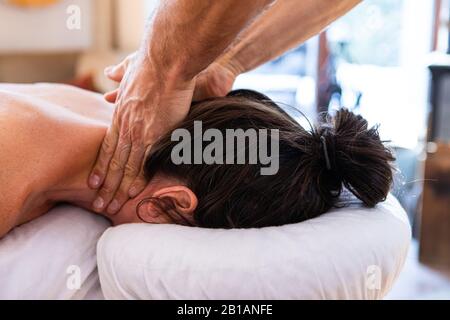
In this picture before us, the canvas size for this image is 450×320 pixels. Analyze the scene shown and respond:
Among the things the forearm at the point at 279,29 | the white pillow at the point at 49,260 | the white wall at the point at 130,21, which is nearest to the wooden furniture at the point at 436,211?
the forearm at the point at 279,29

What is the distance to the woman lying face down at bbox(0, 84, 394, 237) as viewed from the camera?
1003mm

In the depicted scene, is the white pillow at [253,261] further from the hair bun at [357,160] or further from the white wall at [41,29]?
the white wall at [41,29]

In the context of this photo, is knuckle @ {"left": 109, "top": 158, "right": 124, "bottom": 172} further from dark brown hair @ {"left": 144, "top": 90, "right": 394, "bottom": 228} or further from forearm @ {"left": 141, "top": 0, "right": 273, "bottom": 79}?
forearm @ {"left": 141, "top": 0, "right": 273, "bottom": 79}

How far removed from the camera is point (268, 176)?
103cm

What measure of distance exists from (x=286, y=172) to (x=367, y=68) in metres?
2.92

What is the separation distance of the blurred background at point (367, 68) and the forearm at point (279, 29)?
0.72 m

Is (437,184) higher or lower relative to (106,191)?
lower

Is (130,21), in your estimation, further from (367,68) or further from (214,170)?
(214,170)

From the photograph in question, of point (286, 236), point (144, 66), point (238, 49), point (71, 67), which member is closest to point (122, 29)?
point (71, 67)

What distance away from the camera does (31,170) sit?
1.00m

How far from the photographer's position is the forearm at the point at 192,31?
3.00 ft

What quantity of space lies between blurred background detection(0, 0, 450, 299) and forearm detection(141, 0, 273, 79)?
119cm

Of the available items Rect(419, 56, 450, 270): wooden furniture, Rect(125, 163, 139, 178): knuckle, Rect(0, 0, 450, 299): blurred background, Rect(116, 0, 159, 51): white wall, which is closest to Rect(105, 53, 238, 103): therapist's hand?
Rect(125, 163, 139, 178): knuckle

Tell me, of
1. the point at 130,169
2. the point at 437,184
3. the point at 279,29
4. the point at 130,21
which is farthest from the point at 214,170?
the point at 130,21
